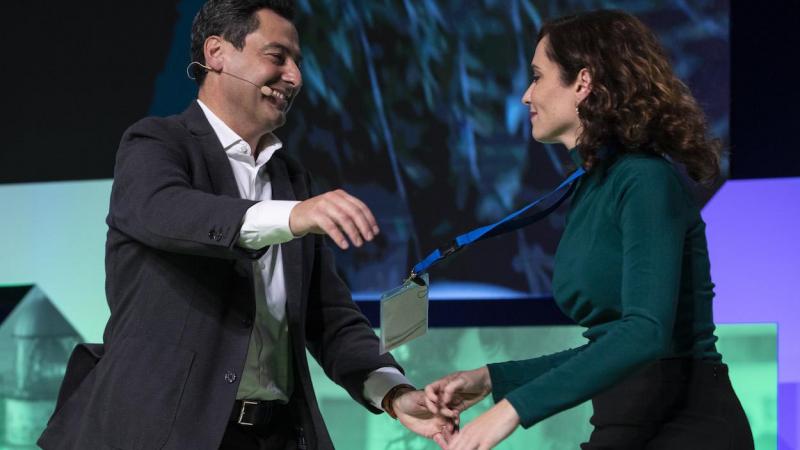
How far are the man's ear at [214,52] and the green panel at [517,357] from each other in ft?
4.83

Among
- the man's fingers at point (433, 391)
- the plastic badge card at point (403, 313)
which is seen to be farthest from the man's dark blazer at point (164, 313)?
the man's fingers at point (433, 391)

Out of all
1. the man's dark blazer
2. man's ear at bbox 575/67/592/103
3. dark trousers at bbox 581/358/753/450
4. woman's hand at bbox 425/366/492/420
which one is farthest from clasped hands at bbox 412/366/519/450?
man's ear at bbox 575/67/592/103

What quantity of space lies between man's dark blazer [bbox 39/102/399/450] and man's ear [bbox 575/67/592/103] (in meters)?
0.56

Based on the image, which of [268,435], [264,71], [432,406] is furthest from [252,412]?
[264,71]


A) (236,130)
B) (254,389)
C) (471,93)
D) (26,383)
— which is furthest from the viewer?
(26,383)

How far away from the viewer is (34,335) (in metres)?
3.83

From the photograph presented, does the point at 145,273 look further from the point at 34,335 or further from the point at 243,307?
the point at 34,335

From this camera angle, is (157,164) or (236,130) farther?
(236,130)

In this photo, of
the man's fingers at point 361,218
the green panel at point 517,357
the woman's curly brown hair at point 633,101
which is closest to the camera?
→ the man's fingers at point 361,218

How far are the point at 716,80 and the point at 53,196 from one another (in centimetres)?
230

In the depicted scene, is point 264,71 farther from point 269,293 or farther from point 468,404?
point 468,404

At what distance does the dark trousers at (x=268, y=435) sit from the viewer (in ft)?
6.26

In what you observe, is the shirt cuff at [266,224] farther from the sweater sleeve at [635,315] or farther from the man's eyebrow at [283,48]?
the man's eyebrow at [283,48]

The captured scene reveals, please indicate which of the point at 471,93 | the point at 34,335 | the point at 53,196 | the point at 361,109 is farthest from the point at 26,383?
the point at 471,93
